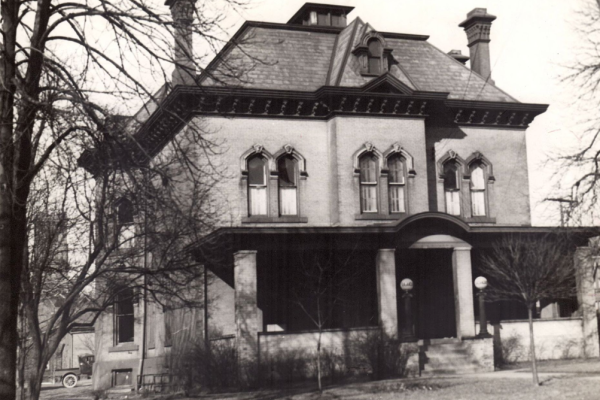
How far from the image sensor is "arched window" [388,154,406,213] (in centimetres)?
2884

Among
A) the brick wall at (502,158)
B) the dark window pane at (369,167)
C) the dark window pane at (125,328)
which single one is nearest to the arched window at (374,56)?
the dark window pane at (369,167)

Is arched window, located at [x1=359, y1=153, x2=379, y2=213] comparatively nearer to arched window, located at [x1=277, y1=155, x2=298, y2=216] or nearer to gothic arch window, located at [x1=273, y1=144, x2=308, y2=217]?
gothic arch window, located at [x1=273, y1=144, x2=308, y2=217]

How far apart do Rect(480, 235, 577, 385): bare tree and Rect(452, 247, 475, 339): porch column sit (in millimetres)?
920

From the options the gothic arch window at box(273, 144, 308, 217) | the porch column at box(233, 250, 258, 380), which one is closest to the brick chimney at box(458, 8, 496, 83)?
the gothic arch window at box(273, 144, 308, 217)

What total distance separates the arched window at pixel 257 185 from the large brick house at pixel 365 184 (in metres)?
0.05

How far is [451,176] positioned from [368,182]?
412 cm

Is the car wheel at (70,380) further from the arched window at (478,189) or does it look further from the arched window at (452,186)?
the arched window at (478,189)

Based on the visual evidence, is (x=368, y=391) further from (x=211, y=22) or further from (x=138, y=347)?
(x=138, y=347)

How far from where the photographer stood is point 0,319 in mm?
10898

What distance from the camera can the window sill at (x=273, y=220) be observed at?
27636 mm

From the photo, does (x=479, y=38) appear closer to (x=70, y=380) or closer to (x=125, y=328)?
(x=125, y=328)

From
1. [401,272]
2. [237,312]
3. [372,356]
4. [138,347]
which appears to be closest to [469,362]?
[372,356]

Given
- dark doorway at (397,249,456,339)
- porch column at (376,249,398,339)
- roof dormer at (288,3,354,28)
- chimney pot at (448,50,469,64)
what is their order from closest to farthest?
porch column at (376,249,398,339) → dark doorway at (397,249,456,339) → roof dormer at (288,3,354,28) → chimney pot at (448,50,469,64)

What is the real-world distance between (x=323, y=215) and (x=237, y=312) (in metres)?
7.00
